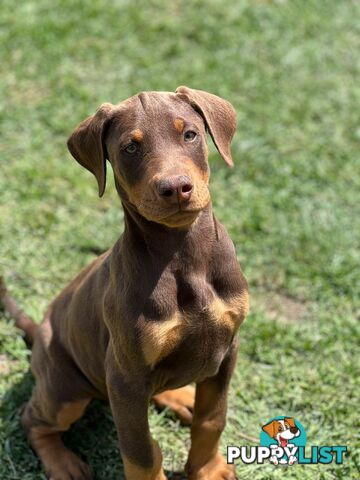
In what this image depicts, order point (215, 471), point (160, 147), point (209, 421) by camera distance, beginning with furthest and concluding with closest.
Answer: point (215, 471) < point (209, 421) < point (160, 147)

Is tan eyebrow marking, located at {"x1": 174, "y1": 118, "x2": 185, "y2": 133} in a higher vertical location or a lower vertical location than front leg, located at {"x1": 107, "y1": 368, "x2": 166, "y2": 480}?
higher

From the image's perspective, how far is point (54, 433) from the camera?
189 inches

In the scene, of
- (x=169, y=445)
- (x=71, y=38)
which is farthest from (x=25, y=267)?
(x=71, y=38)

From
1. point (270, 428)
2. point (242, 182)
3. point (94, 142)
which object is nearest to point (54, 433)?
point (270, 428)

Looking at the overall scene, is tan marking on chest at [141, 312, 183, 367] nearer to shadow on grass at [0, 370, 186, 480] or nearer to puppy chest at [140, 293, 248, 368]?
puppy chest at [140, 293, 248, 368]

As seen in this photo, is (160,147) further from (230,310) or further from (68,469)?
(68,469)

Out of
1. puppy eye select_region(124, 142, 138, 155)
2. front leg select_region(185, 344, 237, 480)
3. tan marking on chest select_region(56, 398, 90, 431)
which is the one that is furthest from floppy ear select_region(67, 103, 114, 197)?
tan marking on chest select_region(56, 398, 90, 431)

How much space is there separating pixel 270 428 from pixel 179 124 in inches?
85.6

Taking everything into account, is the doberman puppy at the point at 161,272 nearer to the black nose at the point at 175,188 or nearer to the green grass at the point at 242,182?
the black nose at the point at 175,188

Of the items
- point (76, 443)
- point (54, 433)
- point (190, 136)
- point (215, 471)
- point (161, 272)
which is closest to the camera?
point (190, 136)

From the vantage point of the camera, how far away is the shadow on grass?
4.71 m

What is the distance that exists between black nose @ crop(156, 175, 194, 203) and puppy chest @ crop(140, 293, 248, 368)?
64 cm

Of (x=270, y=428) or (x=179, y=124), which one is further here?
(x=270, y=428)


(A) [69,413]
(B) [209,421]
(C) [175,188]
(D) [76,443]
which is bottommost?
(D) [76,443]
